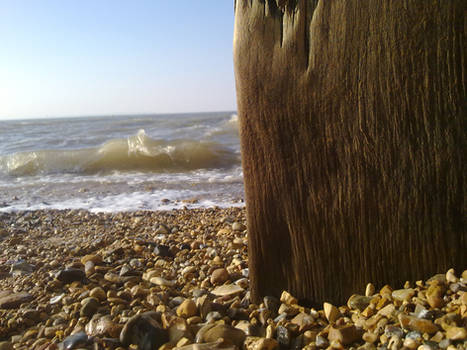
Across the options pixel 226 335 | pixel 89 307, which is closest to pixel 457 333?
pixel 226 335

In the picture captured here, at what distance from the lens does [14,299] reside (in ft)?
6.95

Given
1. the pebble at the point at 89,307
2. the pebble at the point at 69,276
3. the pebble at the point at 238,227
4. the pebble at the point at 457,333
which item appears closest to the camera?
the pebble at the point at 457,333

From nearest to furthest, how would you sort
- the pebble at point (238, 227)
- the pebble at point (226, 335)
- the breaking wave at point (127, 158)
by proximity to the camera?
the pebble at point (226, 335) → the pebble at point (238, 227) → the breaking wave at point (127, 158)

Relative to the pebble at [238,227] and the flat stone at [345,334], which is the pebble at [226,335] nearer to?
the flat stone at [345,334]

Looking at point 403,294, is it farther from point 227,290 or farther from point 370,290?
point 227,290

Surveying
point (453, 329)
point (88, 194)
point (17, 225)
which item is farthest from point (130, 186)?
point (453, 329)

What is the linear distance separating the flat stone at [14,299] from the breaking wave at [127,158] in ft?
24.6

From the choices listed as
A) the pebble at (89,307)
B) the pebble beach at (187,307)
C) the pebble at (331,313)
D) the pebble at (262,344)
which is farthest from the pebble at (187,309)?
the pebble at (331,313)

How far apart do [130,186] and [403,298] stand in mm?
6495

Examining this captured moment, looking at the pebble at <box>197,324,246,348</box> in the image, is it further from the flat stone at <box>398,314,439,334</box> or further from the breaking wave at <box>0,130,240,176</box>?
the breaking wave at <box>0,130,240,176</box>

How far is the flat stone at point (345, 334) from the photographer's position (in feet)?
4.27

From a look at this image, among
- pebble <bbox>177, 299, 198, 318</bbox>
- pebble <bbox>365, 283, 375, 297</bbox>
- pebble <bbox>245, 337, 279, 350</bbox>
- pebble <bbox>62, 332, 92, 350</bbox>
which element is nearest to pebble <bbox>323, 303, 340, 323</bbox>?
pebble <bbox>365, 283, 375, 297</bbox>

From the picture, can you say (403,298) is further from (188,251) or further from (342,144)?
(188,251)

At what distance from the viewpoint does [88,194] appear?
6797 millimetres
